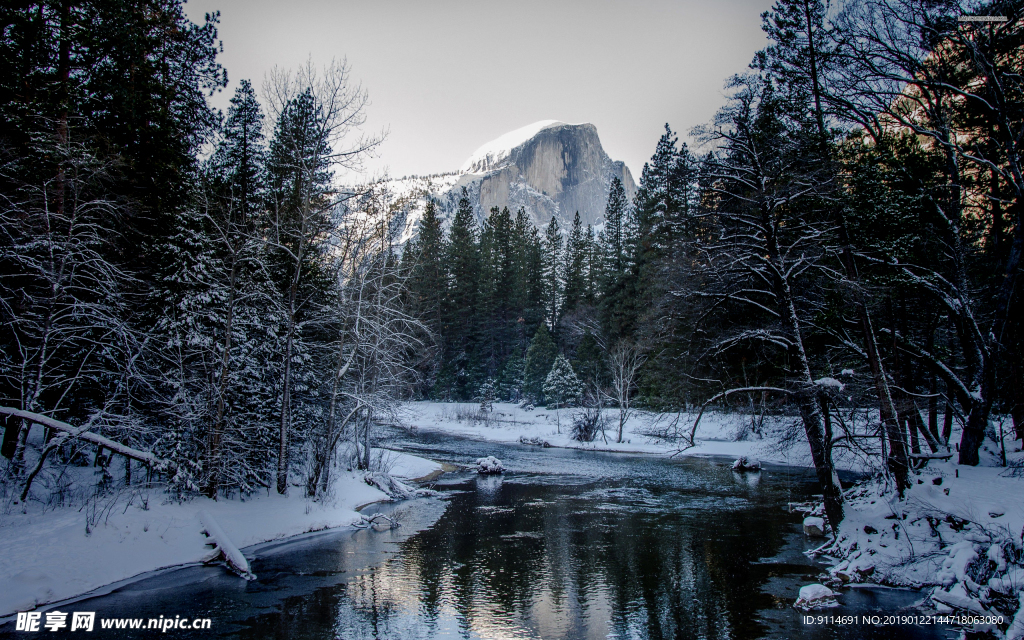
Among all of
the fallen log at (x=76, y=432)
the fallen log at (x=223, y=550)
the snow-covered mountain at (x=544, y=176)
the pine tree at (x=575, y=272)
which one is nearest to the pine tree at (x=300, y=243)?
the fallen log at (x=223, y=550)

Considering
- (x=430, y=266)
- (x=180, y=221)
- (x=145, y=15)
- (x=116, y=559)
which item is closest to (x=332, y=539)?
(x=116, y=559)

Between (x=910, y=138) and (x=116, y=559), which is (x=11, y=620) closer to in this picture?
(x=116, y=559)

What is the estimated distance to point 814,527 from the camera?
11680 mm

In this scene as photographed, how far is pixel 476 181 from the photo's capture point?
14700 centimetres

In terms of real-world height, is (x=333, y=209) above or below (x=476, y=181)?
below

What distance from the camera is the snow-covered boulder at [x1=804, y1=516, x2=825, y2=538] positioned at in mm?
11555

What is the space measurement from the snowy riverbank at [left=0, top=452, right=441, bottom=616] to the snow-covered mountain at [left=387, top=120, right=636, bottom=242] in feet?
410

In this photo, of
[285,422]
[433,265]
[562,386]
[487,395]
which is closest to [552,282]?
[433,265]

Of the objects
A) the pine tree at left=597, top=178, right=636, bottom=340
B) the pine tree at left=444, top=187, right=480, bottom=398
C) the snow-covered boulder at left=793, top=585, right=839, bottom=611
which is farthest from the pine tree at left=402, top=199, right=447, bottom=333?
the snow-covered boulder at left=793, top=585, right=839, bottom=611

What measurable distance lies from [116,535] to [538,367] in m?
35.9

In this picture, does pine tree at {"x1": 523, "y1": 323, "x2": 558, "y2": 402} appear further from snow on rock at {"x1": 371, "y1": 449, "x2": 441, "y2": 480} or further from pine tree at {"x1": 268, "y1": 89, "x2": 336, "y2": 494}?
pine tree at {"x1": 268, "y1": 89, "x2": 336, "y2": 494}

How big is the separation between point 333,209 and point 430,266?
39785mm

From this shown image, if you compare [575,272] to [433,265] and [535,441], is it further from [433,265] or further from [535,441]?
[535,441]

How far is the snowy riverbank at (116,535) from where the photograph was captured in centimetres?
723
